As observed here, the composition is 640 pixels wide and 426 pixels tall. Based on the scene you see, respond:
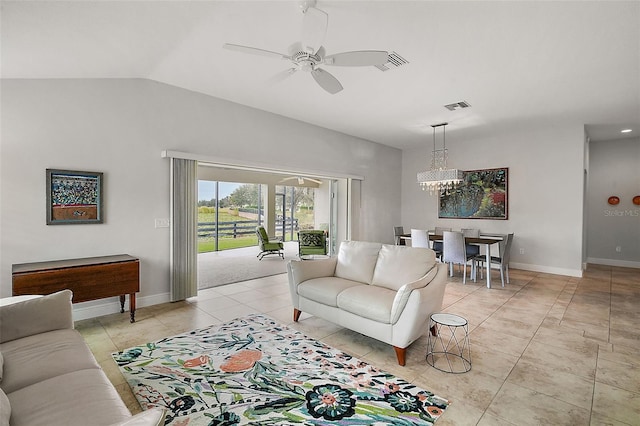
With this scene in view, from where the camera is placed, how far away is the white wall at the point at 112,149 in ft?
10.5

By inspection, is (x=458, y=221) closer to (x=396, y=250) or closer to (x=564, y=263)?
(x=564, y=263)

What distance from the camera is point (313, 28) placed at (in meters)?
2.22

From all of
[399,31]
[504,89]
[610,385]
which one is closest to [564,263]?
[504,89]

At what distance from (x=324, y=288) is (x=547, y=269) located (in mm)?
5693

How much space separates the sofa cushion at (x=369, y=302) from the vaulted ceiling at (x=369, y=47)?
251cm

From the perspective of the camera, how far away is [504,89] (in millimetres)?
4238

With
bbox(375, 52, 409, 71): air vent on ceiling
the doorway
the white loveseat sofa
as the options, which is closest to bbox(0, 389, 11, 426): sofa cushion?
the white loveseat sofa

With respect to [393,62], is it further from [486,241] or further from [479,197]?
[479,197]

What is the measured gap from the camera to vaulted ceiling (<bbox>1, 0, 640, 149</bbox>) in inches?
96.8

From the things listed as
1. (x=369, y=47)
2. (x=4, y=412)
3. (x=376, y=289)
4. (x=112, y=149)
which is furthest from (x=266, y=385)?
(x=112, y=149)

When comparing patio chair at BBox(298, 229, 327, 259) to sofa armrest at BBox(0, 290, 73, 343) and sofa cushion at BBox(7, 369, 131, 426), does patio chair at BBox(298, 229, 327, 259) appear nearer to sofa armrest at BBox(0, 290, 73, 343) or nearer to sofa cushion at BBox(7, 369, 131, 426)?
sofa armrest at BBox(0, 290, 73, 343)

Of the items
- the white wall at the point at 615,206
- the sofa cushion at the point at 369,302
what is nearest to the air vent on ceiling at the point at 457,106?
the sofa cushion at the point at 369,302

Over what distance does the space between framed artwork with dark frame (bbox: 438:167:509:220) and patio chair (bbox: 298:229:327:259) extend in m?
3.14

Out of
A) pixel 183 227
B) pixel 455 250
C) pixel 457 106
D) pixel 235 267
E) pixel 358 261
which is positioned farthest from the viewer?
pixel 235 267
